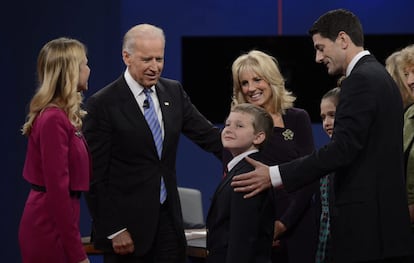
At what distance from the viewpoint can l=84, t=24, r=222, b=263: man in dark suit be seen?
3.77 m

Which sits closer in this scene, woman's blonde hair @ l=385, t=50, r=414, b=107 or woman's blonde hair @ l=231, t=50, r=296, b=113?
woman's blonde hair @ l=385, t=50, r=414, b=107

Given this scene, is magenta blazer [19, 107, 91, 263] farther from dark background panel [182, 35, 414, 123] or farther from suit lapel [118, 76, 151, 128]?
dark background panel [182, 35, 414, 123]

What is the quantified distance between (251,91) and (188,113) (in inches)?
13.2

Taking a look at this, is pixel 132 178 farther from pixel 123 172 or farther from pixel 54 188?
pixel 54 188

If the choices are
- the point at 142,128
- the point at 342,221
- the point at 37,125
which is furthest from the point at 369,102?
the point at 37,125

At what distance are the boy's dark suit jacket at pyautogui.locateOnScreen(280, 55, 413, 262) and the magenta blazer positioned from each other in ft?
3.04

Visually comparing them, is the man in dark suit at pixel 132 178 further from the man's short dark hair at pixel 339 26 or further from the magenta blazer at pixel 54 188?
the man's short dark hair at pixel 339 26

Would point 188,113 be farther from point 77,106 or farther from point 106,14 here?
point 106,14

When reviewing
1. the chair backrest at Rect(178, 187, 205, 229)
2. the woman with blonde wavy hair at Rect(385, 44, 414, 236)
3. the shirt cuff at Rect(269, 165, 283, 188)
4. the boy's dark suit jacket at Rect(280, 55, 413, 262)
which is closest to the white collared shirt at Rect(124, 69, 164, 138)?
the shirt cuff at Rect(269, 165, 283, 188)

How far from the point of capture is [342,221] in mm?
3395

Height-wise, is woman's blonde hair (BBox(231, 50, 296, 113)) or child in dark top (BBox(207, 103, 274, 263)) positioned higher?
woman's blonde hair (BBox(231, 50, 296, 113))

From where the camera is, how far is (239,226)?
338 cm

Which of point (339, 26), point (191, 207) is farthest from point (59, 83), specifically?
point (191, 207)

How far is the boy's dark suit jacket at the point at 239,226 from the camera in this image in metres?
3.38
